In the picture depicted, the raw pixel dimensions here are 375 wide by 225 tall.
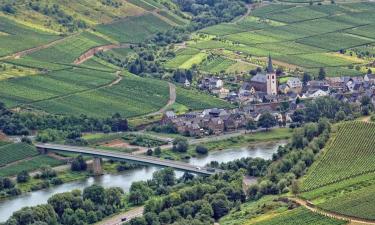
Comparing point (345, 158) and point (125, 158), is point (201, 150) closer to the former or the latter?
point (125, 158)

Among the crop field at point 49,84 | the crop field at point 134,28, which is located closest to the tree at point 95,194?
the crop field at point 49,84

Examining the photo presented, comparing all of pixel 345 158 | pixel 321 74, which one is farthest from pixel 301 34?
pixel 345 158

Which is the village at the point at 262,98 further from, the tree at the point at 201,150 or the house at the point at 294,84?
the tree at the point at 201,150

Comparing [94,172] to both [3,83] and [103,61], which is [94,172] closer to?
[3,83]

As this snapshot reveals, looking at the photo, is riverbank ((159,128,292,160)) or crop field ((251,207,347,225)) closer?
crop field ((251,207,347,225))

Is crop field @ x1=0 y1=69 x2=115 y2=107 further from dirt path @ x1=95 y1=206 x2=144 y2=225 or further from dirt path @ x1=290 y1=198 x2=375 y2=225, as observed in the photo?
dirt path @ x1=290 y1=198 x2=375 y2=225

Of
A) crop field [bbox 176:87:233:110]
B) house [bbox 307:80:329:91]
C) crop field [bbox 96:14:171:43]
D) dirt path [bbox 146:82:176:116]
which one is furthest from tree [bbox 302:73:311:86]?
crop field [bbox 96:14:171:43]
